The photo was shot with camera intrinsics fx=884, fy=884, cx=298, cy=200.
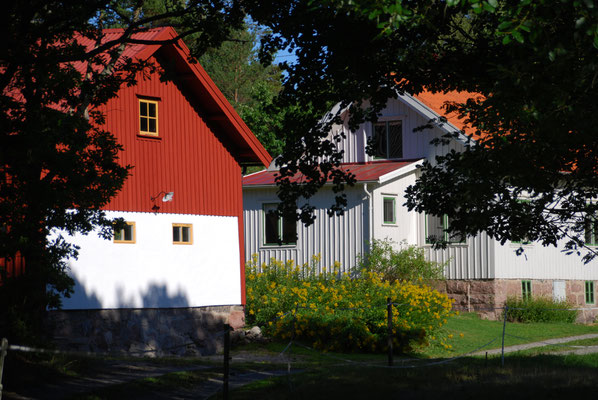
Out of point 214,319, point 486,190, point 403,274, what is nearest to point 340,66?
point 486,190

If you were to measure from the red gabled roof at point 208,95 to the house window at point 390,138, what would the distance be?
809cm

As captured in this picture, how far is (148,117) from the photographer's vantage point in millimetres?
21203

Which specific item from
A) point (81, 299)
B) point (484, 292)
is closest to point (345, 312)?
point (81, 299)

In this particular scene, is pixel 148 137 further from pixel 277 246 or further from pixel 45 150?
pixel 277 246

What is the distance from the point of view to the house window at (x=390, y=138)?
1186 inches

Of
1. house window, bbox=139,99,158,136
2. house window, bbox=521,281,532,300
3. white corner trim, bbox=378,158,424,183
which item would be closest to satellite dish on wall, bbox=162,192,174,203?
house window, bbox=139,99,158,136

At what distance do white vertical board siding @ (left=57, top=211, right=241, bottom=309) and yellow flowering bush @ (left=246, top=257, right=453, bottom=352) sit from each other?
3.52 feet

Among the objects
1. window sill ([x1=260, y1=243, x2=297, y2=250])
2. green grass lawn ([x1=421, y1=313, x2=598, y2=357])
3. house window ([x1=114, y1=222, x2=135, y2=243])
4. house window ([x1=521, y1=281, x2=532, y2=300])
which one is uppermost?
house window ([x1=114, y1=222, x2=135, y2=243])

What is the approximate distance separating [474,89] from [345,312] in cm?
967

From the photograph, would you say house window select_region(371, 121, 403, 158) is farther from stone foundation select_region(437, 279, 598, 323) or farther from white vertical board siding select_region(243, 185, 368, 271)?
stone foundation select_region(437, 279, 598, 323)

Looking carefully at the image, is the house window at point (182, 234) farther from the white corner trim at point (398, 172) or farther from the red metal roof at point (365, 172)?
the white corner trim at point (398, 172)

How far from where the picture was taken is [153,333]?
20.4 metres

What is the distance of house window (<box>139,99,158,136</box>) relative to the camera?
69.3 ft

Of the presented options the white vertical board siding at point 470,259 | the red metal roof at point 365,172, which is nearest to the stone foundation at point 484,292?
the white vertical board siding at point 470,259
